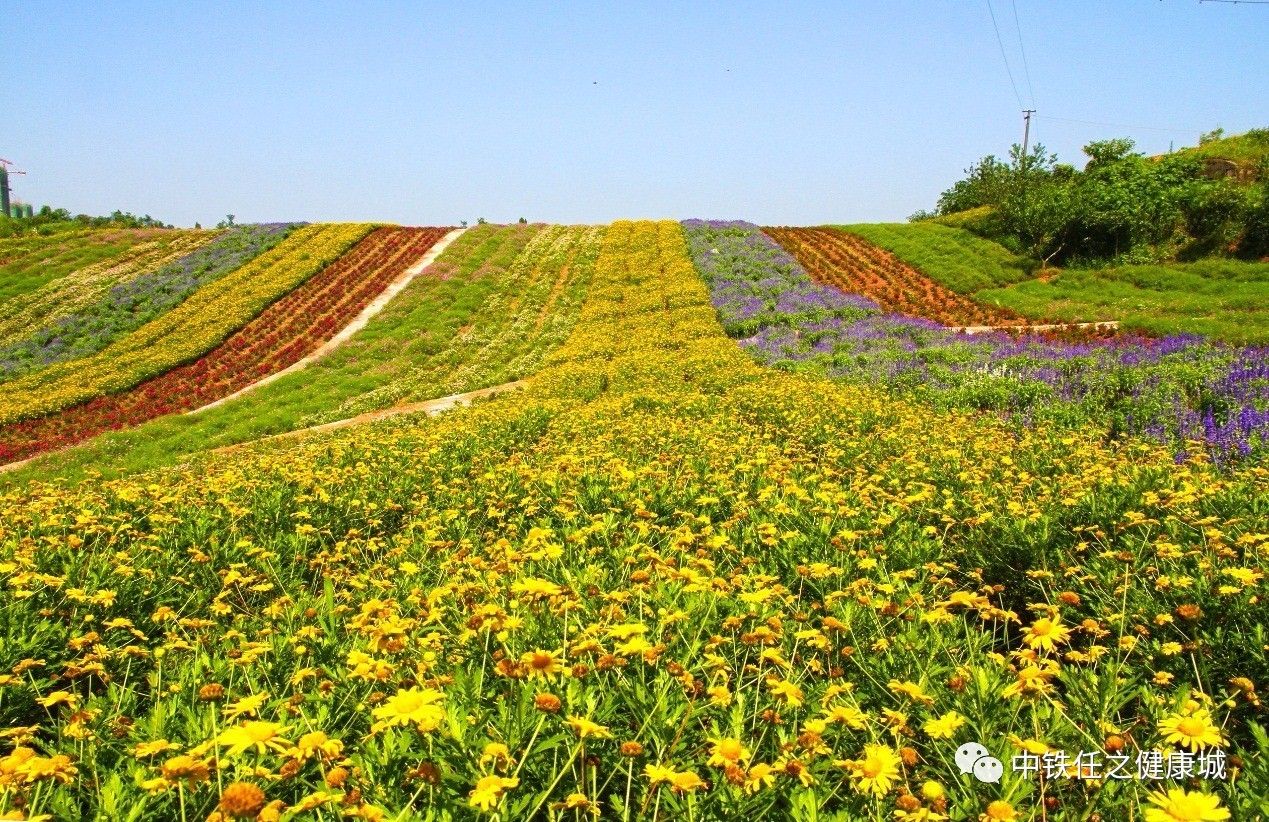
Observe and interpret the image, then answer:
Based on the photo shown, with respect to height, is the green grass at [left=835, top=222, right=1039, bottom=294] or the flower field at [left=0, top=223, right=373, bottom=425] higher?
the green grass at [left=835, top=222, right=1039, bottom=294]

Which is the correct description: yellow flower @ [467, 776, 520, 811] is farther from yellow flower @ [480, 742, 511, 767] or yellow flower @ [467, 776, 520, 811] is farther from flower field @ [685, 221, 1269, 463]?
flower field @ [685, 221, 1269, 463]

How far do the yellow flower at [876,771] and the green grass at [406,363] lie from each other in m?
17.5

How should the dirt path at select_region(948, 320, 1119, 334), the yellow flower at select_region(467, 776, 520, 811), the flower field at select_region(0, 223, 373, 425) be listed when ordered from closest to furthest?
the yellow flower at select_region(467, 776, 520, 811) < the dirt path at select_region(948, 320, 1119, 334) < the flower field at select_region(0, 223, 373, 425)

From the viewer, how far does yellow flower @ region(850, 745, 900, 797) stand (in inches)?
80.0

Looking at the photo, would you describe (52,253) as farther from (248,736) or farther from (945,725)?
(945,725)

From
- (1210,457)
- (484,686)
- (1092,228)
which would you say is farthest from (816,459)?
(1092,228)

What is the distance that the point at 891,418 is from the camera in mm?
9664

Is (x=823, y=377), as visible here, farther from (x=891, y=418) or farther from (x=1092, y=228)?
(x=1092, y=228)

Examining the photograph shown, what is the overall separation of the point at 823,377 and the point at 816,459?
6743 mm

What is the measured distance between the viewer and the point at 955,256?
103ft

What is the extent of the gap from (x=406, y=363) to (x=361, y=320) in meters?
6.02

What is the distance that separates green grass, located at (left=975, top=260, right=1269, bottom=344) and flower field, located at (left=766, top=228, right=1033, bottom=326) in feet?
4.48

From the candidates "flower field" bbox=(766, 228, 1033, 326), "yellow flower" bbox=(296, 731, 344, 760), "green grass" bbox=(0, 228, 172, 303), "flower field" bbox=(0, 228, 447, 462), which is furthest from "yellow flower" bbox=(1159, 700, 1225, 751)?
"green grass" bbox=(0, 228, 172, 303)

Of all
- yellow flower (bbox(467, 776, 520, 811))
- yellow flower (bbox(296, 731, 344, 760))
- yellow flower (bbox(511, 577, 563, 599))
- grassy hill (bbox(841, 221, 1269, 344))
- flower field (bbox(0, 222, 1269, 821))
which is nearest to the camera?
yellow flower (bbox(467, 776, 520, 811))
